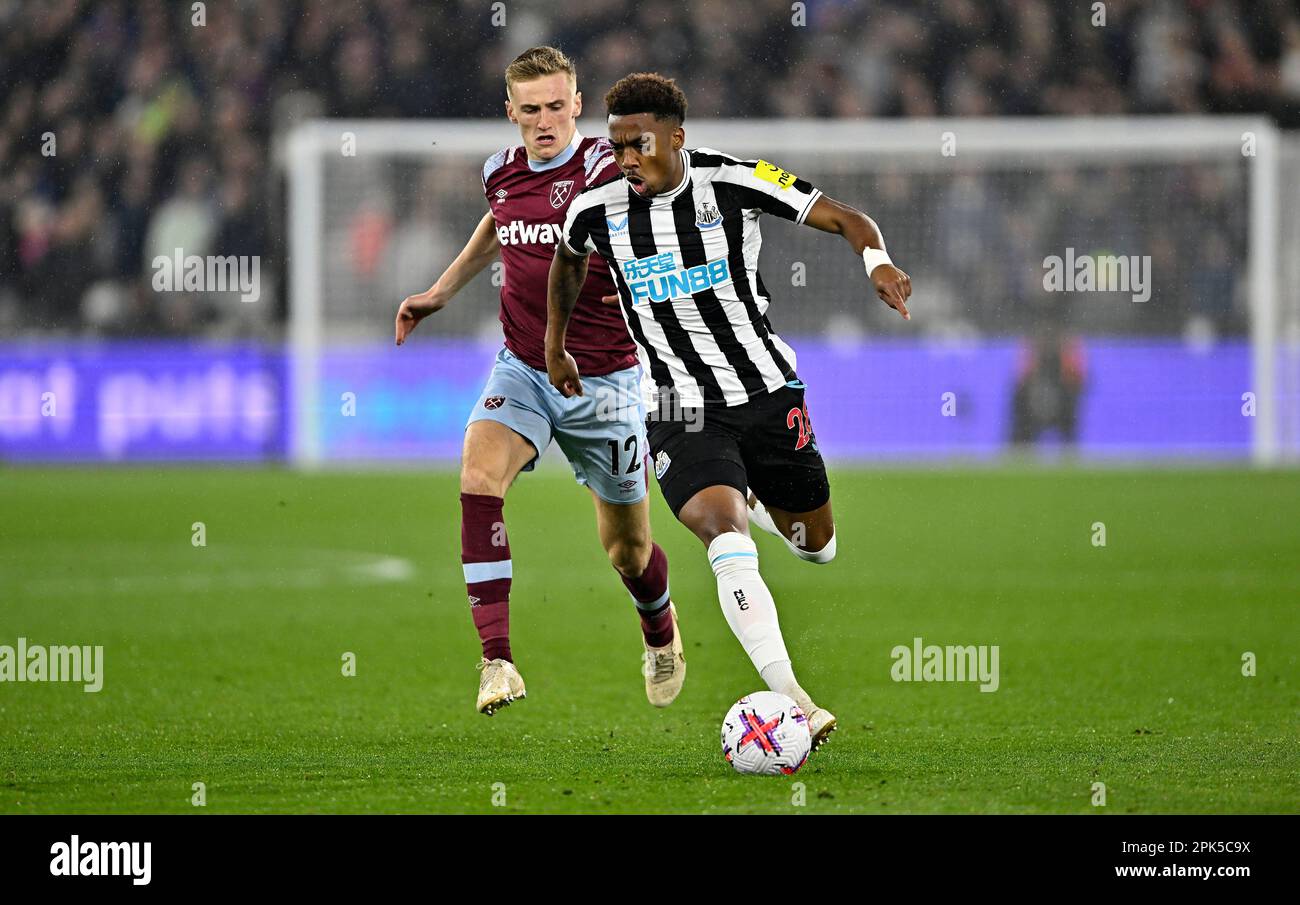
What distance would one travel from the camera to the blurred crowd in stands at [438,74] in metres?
19.9

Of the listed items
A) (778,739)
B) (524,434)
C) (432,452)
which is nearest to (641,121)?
(524,434)

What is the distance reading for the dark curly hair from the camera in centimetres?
550

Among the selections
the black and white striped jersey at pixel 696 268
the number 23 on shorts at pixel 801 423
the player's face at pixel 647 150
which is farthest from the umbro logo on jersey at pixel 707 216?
the number 23 on shorts at pixel 801 423

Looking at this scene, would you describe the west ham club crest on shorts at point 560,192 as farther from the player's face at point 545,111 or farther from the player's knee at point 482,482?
the player's knee at point 482,482

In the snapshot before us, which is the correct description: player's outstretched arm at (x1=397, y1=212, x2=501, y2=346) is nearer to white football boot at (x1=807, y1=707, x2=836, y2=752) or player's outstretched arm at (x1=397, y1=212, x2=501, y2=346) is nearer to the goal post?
white football boot at (x1=807, y1=707, x2=836, y2=752)

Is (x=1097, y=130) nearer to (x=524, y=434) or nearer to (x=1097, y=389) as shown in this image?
(x=1097, y=389)

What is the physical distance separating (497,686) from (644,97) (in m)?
1.89

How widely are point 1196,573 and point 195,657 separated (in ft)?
18.9

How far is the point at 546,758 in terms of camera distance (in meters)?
5.64

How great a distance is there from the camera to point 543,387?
6.48 metres

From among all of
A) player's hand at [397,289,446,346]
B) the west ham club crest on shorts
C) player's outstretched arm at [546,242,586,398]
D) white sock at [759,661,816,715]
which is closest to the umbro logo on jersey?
player's outstretched arm at [546,242,586,398]

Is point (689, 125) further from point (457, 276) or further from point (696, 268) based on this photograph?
point (696, 268)

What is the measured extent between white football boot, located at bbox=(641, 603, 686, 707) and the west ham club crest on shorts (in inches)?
60.3

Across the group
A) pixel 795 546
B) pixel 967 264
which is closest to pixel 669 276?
pixel 795 546
